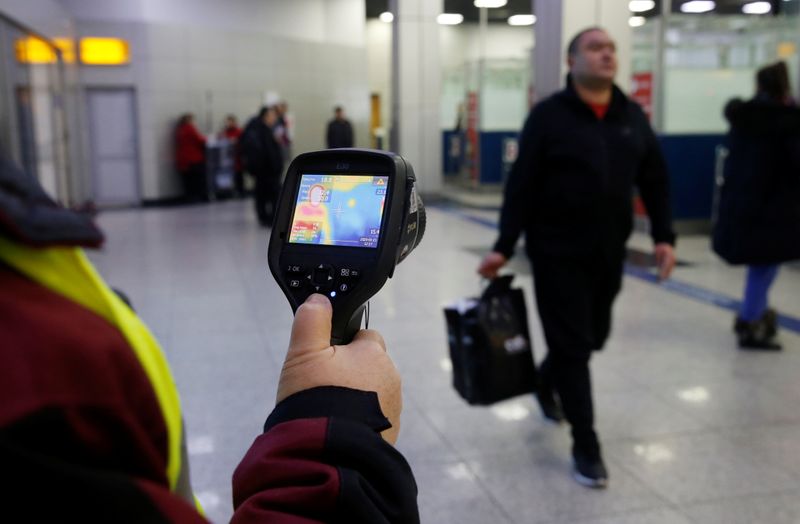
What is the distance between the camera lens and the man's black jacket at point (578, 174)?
3055 millimetres

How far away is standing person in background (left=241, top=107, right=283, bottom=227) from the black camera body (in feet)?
30.7

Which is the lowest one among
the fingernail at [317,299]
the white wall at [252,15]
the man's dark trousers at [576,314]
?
the man's dark trousers at [576,314]

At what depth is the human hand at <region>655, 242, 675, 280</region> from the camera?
11.0 ft

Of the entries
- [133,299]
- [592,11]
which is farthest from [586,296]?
[592,11]

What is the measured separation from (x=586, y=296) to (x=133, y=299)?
421 centimetres

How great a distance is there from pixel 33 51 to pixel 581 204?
8.75 meters

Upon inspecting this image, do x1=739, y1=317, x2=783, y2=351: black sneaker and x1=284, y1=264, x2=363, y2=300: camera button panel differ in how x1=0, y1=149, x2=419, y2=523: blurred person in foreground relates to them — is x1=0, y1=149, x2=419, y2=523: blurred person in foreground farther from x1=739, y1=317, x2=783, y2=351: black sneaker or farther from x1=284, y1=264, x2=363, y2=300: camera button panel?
x1=739, y1=317, x2=783, y2=351: black sneaker

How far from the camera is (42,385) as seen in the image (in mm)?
502

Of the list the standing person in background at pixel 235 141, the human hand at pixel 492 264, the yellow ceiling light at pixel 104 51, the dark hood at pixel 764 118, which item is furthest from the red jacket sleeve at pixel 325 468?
the standing person in background at pixel 235 141

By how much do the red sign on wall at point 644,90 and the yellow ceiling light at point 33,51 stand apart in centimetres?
682

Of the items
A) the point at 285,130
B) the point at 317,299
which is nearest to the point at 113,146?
the point at 285,130

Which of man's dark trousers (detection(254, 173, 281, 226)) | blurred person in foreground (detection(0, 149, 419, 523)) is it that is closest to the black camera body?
blurred person in foreground (detection(0, 149, 419, 523))

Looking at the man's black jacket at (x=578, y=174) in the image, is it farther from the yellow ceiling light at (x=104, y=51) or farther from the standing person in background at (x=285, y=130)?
the yellow ceiling light at (x=104, y=51)

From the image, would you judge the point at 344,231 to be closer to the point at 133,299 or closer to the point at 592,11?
the point at 133,299
